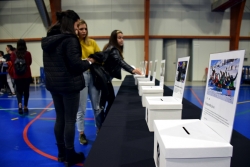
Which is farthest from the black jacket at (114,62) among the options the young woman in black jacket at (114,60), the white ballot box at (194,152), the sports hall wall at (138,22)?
the sports hall wall at (138,22)

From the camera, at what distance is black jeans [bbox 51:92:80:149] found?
1343 millimetres

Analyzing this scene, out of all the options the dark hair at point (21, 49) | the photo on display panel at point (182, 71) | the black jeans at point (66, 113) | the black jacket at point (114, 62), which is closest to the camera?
the photo on display panel at point (182, 71)

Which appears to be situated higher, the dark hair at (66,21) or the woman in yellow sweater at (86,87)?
the dark hair at (66,21)

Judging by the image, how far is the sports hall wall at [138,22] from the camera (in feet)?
28.9

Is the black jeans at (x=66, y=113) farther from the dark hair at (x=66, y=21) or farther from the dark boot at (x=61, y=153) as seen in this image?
the dark hair at (x=66, y=21)

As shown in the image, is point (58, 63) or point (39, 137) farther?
point (39, 137)

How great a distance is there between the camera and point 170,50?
912 cm

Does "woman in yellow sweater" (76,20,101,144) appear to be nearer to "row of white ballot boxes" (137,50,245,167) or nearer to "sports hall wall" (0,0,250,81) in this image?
"row of white ballot boxes" (137,50,245,167)

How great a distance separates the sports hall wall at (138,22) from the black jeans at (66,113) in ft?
25.3

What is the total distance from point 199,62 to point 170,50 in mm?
1426

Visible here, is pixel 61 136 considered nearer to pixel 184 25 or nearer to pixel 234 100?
pixel 234 100

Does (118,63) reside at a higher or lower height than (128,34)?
lower

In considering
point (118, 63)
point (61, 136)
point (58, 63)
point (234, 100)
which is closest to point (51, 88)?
point (58, 63)

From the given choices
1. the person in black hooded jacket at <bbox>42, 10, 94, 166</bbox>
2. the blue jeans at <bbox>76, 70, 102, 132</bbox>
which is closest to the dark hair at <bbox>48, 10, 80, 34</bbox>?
the person in black hooded jacket at <bbox>42, 10, 94, 166</bbox>
